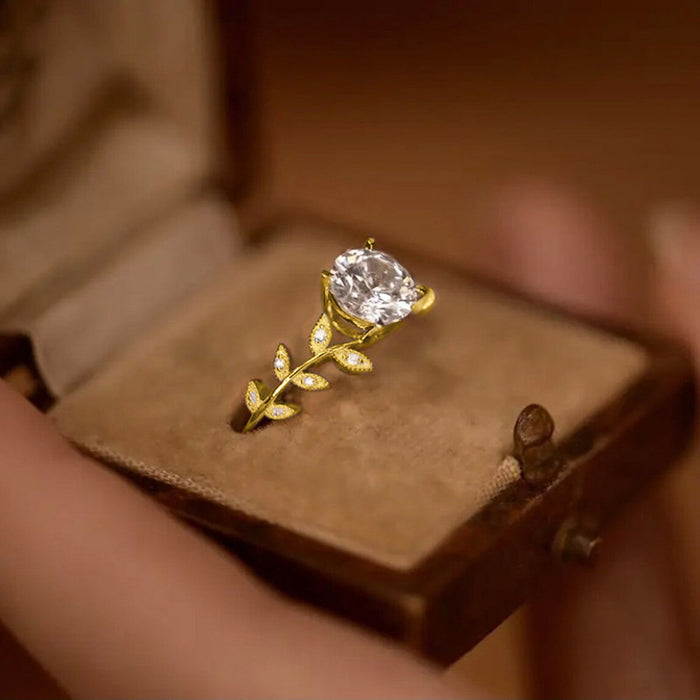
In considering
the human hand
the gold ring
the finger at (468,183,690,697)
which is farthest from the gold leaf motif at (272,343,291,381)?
the finger at (468,183,690,697)

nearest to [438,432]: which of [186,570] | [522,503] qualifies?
[522,503]

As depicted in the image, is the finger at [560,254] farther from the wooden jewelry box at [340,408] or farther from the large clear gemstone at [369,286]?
the large clear gemstone at [369,286]

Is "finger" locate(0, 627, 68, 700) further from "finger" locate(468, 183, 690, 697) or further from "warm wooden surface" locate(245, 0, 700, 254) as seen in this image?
"warm wooden surface" locate(245, 0, 700, 254)

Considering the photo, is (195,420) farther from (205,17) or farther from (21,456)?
(205,17)

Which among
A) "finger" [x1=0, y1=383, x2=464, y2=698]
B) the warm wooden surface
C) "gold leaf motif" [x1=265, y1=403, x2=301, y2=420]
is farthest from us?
the warm wooden surface

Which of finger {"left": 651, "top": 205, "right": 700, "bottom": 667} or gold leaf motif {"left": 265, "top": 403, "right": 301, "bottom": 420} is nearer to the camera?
gold leaf motif {"left": 265, "top": 403, "right": 301, "bottom": 420}

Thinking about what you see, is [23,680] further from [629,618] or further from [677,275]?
[677,275]

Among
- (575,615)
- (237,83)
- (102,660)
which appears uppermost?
(237,83)
